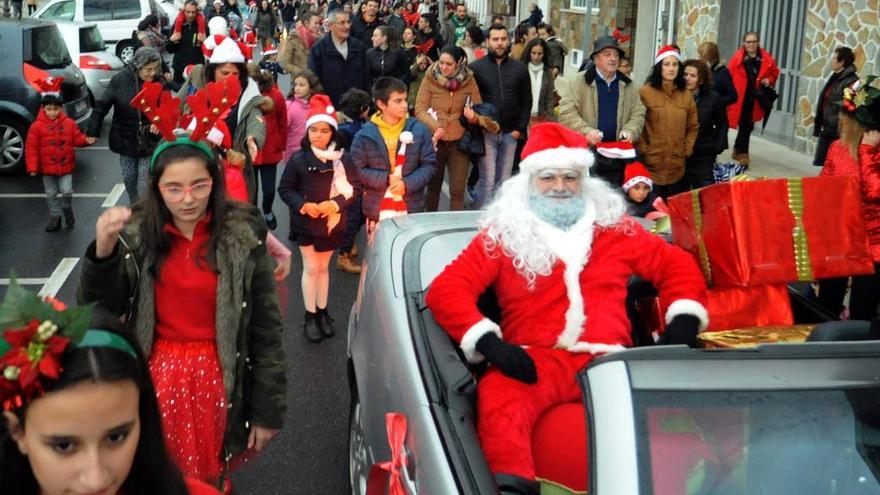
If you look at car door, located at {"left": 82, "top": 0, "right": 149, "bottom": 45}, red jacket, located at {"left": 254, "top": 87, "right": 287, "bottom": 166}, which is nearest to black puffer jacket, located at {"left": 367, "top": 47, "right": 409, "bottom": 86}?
red jacket, located at {"left": 254, "top": 87, "right": 287, "bottom": 166}

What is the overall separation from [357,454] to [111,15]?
1911 cm

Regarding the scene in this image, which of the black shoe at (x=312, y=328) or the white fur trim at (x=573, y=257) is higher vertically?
the white fur trim at (x=573, y=257)

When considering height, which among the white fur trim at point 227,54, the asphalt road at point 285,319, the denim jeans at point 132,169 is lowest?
the asphalt road at point 285,319

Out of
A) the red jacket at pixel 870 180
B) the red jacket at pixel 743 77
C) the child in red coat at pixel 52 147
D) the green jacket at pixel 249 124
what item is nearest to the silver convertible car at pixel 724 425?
the red jacket at pixel 870 180

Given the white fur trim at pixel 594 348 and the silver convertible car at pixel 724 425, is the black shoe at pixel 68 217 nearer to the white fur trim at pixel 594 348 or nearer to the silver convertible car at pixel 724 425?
the white fur trim at pixel 594 348

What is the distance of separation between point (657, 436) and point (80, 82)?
12.4 meters

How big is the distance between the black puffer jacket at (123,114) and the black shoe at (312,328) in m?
2.56

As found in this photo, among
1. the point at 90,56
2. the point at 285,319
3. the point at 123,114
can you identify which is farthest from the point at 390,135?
the point at 90,56

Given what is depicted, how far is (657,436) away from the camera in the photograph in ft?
8.14

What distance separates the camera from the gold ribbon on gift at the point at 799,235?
3.95 m

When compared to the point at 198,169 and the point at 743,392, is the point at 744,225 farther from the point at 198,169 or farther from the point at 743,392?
the point at 198,169

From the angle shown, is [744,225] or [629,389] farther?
[744,225]

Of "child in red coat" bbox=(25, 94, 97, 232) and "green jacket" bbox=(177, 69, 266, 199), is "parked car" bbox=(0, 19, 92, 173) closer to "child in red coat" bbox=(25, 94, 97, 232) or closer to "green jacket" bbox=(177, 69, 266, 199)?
"child in red coat" bbox=(25, 94, 97, 232)

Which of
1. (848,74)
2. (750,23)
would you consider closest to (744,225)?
(848,74)
